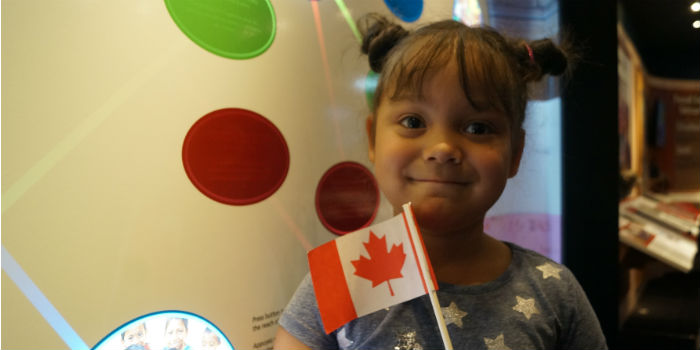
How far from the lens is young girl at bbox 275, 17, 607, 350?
65 cm

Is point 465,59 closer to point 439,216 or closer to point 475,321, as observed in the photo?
point 439,216

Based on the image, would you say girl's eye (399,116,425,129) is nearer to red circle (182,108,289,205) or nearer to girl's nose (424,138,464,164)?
girl's nose (424,138,464,164)

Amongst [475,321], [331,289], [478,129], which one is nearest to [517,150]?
[478,129]

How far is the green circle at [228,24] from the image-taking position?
25.0 inches

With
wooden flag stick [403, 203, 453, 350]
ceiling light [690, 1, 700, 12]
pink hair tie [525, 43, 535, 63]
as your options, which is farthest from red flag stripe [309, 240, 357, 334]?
ceiling light [690, 1, 700, 12]

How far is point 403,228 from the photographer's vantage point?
2.03 ft

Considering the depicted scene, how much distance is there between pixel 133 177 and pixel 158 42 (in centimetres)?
20

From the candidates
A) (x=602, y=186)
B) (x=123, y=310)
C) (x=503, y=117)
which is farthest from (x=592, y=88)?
(x=123, y=310)

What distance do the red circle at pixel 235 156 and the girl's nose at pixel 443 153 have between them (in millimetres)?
267

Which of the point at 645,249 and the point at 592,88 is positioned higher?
the point at 592,88

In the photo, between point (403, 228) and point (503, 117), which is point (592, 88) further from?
point (403, 228)

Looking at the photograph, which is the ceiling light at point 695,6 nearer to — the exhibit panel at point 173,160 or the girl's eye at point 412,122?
the exhibit panel at point 173,160

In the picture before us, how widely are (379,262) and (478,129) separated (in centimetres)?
26

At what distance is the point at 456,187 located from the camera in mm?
647
